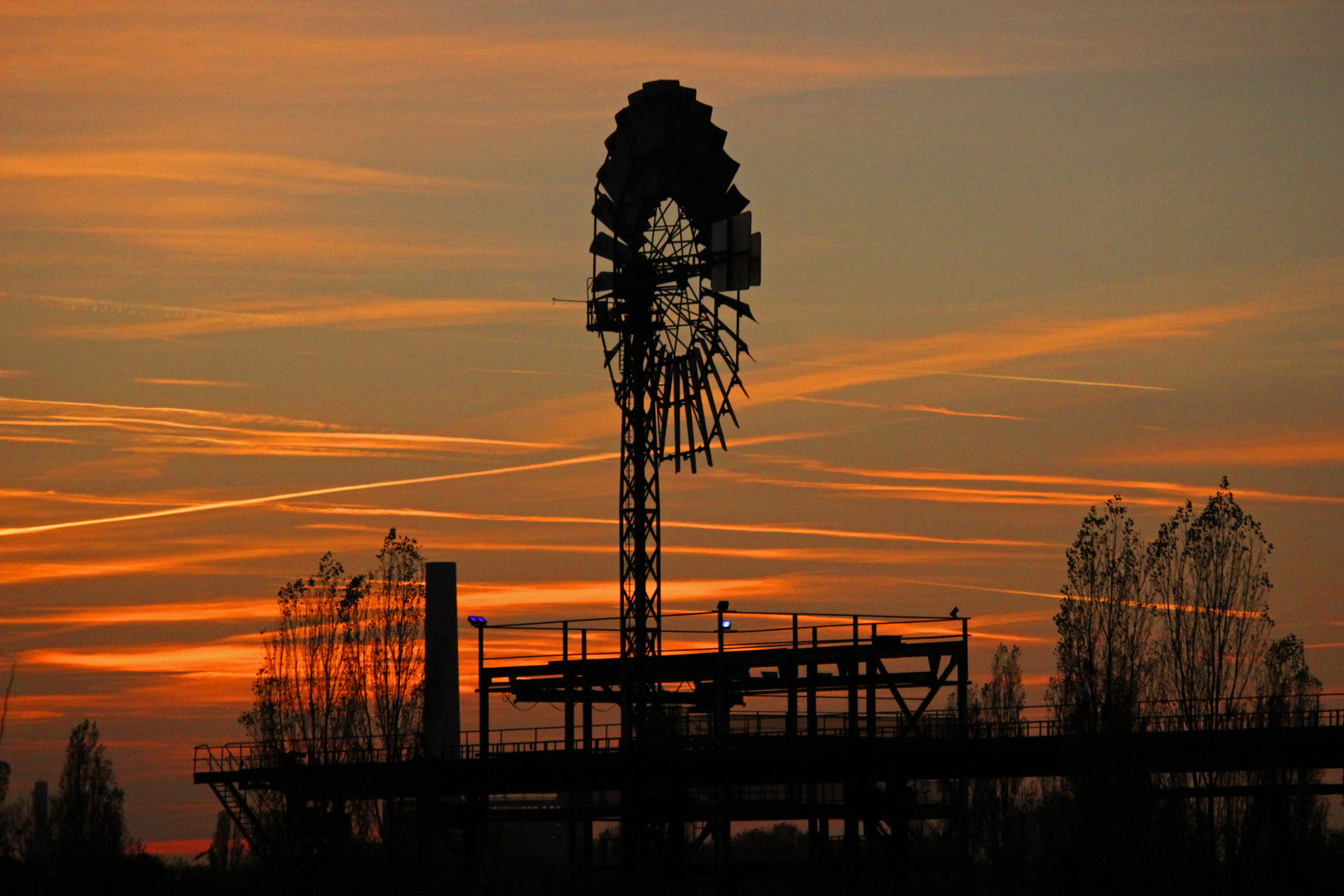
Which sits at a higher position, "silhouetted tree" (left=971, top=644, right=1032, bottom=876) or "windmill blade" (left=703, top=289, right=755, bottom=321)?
"windmill blade" (left=703, top=289, right=755, bottom=321)

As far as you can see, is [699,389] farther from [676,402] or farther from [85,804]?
[85,804]

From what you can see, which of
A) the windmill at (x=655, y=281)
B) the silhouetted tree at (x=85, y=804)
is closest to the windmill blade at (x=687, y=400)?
the windmill at (x=655, y=281)

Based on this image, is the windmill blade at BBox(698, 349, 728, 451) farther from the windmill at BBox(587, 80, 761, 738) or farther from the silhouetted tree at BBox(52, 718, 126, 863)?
the silhouetted tree at BBox(52, 718, 126, 863)

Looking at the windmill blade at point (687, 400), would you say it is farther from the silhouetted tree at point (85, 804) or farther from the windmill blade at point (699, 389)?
the silhouetted tree at point (85, 804)

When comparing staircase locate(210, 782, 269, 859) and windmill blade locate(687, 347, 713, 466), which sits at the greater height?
windmill blade locate(687, 347, 713, 466)

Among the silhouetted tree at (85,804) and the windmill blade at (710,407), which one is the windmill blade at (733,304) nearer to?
the windmill blade at (710,407)

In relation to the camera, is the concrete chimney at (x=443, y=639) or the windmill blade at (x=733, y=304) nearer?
the windmill blade at (x=733, y=304)

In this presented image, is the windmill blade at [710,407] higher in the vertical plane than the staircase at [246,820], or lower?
higher

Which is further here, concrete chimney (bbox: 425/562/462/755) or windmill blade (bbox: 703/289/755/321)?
concrete chimney (bbox: 425/562/462/755)

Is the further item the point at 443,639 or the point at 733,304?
the point at 443,639

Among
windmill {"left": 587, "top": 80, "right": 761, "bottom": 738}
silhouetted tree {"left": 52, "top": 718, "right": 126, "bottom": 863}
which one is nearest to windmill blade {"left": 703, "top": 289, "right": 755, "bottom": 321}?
windmill {"left": 587, "top": 80, "right": 761, "bottom": 738}

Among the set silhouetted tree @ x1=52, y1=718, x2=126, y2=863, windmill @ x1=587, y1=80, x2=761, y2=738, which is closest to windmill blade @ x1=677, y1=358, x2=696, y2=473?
windmill @ x1=587, y1=80, x2=761, y2=738

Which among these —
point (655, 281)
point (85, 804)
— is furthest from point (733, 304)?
point (85, 804)

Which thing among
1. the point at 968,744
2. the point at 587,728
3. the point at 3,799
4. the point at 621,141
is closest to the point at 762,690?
the point at 587,728
